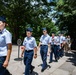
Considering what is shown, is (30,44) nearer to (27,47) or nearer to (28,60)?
(27,47)

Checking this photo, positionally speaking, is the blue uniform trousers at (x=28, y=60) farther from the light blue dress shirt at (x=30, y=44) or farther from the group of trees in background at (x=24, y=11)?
the group of trees in background at (x=24, y=11)

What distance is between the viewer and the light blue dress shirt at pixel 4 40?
4.86 meters

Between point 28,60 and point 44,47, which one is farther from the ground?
point 44,47

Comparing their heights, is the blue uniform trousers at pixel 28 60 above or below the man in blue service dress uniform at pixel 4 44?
below

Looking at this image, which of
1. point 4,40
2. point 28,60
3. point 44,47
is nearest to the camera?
point 4,40

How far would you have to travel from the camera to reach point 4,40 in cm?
489

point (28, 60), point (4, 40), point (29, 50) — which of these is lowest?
point (28, 60)

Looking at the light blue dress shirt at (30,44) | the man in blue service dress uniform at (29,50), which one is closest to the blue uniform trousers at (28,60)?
the man in blue service dress uniform at (29,50)

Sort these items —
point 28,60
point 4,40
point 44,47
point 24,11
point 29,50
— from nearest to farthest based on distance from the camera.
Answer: point 4,40, point 28,60, point 29,50, point 44,47, point 24,11

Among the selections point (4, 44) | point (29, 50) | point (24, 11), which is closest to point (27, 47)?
point (29, 50)

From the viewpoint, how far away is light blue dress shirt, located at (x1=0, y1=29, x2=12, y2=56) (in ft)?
15.9

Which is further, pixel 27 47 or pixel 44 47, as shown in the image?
pixel 44 47

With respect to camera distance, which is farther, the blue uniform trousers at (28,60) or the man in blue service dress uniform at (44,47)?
the man in blue service dress uniform at (44,47)

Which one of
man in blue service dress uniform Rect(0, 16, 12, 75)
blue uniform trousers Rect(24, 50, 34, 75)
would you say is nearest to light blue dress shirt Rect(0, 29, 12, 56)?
man in blue service dress uniform Rect(0, 16, 12, 75)
